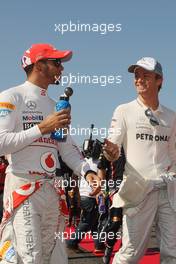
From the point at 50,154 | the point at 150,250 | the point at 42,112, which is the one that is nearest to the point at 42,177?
the point at 50,154

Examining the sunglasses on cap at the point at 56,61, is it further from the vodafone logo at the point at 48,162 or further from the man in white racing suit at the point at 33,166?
the vodafone logo at the point at 48,162

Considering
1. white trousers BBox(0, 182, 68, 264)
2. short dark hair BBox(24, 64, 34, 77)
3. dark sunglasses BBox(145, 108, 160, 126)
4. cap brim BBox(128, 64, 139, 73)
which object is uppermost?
short dark hair BBox(24, 64, 34, 77)

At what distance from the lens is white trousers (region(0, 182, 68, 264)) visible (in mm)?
3219

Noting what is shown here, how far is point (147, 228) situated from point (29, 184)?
1.41 meters

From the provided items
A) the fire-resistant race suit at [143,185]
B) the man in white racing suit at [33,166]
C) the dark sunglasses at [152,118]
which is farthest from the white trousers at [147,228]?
the man in white racing suit at [33,166]

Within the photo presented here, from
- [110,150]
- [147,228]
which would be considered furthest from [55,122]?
[147,228]

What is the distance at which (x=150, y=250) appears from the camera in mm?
7715

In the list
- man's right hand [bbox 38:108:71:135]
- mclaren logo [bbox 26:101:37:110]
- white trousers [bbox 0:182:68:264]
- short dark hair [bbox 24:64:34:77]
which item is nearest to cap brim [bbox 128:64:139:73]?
short dark hair [bbox 24:64:34:77]

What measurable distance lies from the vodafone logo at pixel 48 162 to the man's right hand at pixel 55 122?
0.27m

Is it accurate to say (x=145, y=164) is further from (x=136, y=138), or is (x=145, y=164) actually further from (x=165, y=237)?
(x=165, y=237)

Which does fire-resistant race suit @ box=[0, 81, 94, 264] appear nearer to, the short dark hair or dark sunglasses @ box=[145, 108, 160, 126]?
the short dark hair

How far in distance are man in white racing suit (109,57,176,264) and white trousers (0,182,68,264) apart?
97cm

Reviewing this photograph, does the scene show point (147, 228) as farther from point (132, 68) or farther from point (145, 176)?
point (132, 68)

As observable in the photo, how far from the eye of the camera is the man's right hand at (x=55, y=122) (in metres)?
3.15
